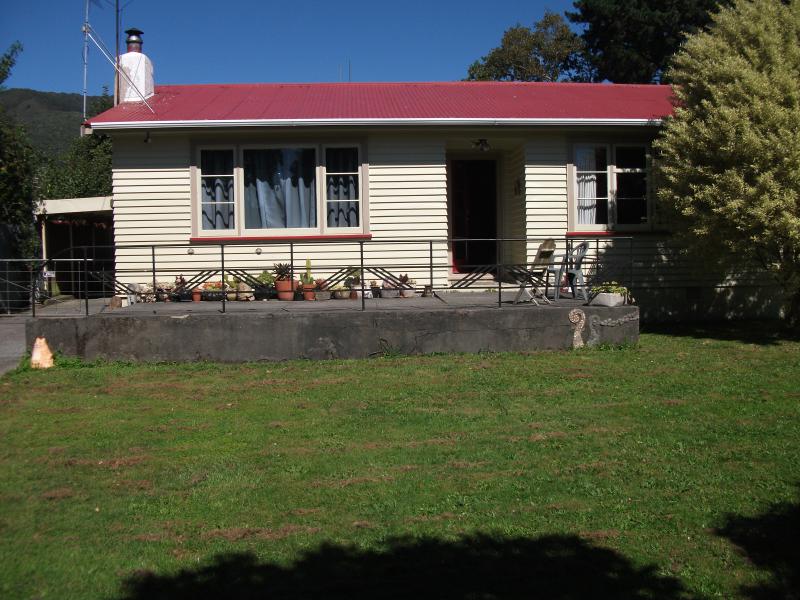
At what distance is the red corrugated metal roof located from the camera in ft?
39.9

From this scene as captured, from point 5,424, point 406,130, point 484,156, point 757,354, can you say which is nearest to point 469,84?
point 484,156

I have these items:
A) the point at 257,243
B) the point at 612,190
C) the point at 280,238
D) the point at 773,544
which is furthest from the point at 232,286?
the point at 773,544

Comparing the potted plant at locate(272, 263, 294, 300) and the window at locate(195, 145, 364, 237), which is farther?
the window at locate(195, 145, 364, 237)

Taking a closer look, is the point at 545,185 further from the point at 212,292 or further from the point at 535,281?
the point at 212,292

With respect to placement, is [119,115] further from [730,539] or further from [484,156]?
[730,539]

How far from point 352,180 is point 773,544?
9.57 meters

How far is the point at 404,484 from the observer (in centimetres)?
499

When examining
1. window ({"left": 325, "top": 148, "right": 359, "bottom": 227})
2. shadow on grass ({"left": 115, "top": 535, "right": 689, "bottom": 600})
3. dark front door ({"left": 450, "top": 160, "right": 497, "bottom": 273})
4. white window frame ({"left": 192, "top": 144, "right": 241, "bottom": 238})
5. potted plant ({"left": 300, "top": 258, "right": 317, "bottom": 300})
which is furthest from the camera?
dark front door ({"left": 450, "top": 160, "right": 497, "bottom": 273})

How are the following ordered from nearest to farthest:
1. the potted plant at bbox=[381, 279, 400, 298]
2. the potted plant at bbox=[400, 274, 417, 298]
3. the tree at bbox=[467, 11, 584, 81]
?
the potted plant at bbox=[400, 274, 417, 298] → the potted plant at bbox=[381, 279, 400, 298] → the tree at bbox=[467, 11, 584, 81]

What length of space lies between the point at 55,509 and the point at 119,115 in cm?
911

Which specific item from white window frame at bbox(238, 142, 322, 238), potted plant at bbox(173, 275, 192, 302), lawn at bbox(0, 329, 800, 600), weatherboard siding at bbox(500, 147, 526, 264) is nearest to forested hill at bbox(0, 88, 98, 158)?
white window frame at bbox(238, 142, 322, 238)

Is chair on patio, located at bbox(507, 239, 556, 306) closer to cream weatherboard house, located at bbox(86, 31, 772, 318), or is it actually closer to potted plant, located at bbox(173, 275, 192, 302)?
cream weatherboard house, located at bbox(86, 31, 772, 318)

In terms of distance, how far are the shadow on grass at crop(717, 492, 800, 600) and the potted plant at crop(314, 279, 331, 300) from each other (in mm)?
8103

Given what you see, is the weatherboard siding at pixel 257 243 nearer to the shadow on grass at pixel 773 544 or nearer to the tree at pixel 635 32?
the shadow on grass at pixel 773 544
